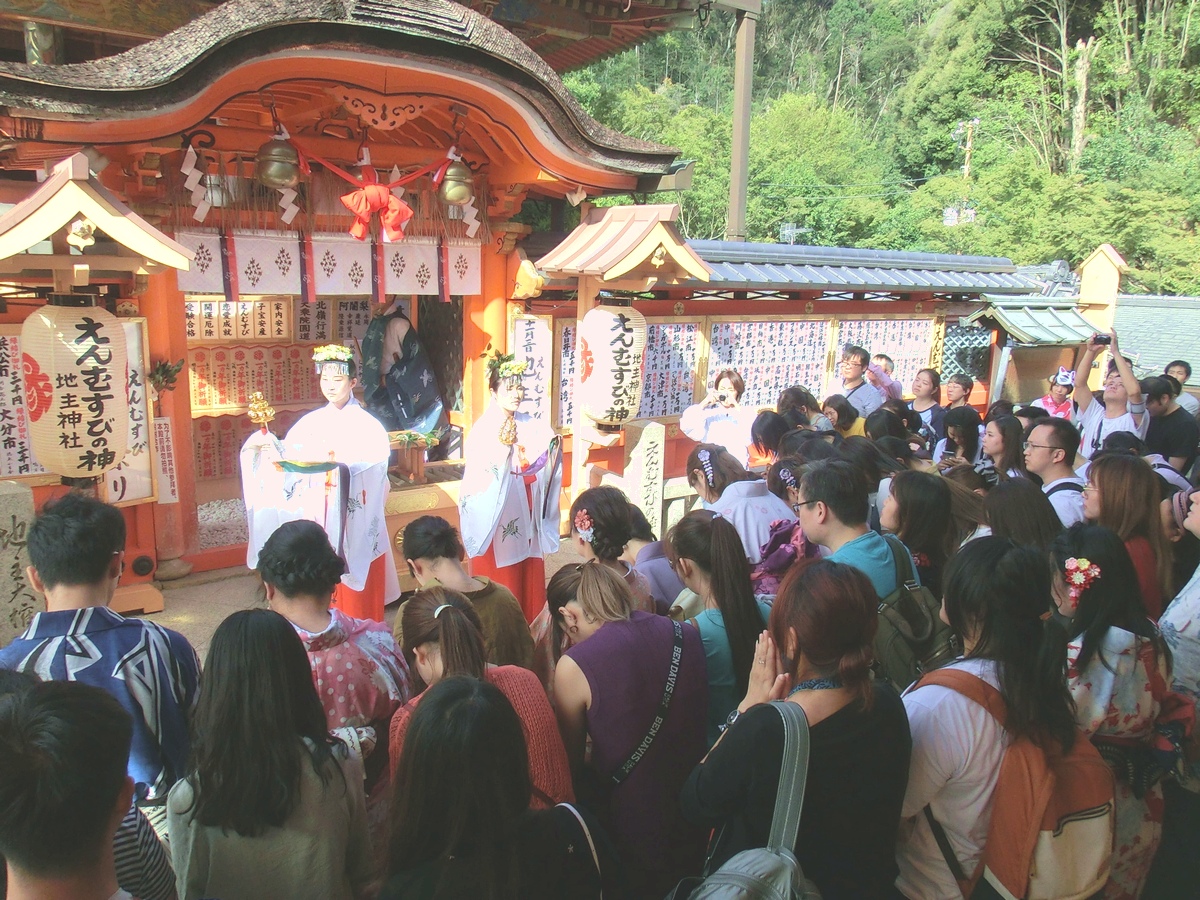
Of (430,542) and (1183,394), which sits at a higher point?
(1183,394)

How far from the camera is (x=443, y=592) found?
9.19 feet

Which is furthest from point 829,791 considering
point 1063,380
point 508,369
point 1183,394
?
point 1063,380

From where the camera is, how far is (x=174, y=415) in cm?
670

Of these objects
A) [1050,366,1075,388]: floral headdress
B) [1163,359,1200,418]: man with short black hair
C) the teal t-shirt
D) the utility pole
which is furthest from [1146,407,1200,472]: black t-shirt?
the utility pole

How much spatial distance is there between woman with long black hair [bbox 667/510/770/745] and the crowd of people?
0.04 feet

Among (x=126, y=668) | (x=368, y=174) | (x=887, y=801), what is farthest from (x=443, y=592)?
(x=368, y=174)

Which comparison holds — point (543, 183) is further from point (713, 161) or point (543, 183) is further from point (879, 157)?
point (879, 157)

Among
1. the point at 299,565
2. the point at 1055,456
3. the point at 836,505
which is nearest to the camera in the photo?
the point at 299,565

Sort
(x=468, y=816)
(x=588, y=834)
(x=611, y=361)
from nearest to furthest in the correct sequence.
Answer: (x=468, y=816), (x=588, y=834), (x=611, y=361)

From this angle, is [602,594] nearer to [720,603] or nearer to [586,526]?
[720,603]

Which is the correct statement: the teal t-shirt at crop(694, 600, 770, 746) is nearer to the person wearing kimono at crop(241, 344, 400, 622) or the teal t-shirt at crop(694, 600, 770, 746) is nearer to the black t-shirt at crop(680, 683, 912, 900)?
the black t-shirt at crop(680, 683, 912, 900)

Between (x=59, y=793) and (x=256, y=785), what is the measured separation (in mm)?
526

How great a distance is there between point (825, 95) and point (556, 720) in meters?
47.2

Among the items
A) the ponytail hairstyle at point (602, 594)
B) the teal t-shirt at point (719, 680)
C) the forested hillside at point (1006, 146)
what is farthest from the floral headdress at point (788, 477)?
the forested hillside at point (1006, 146)
